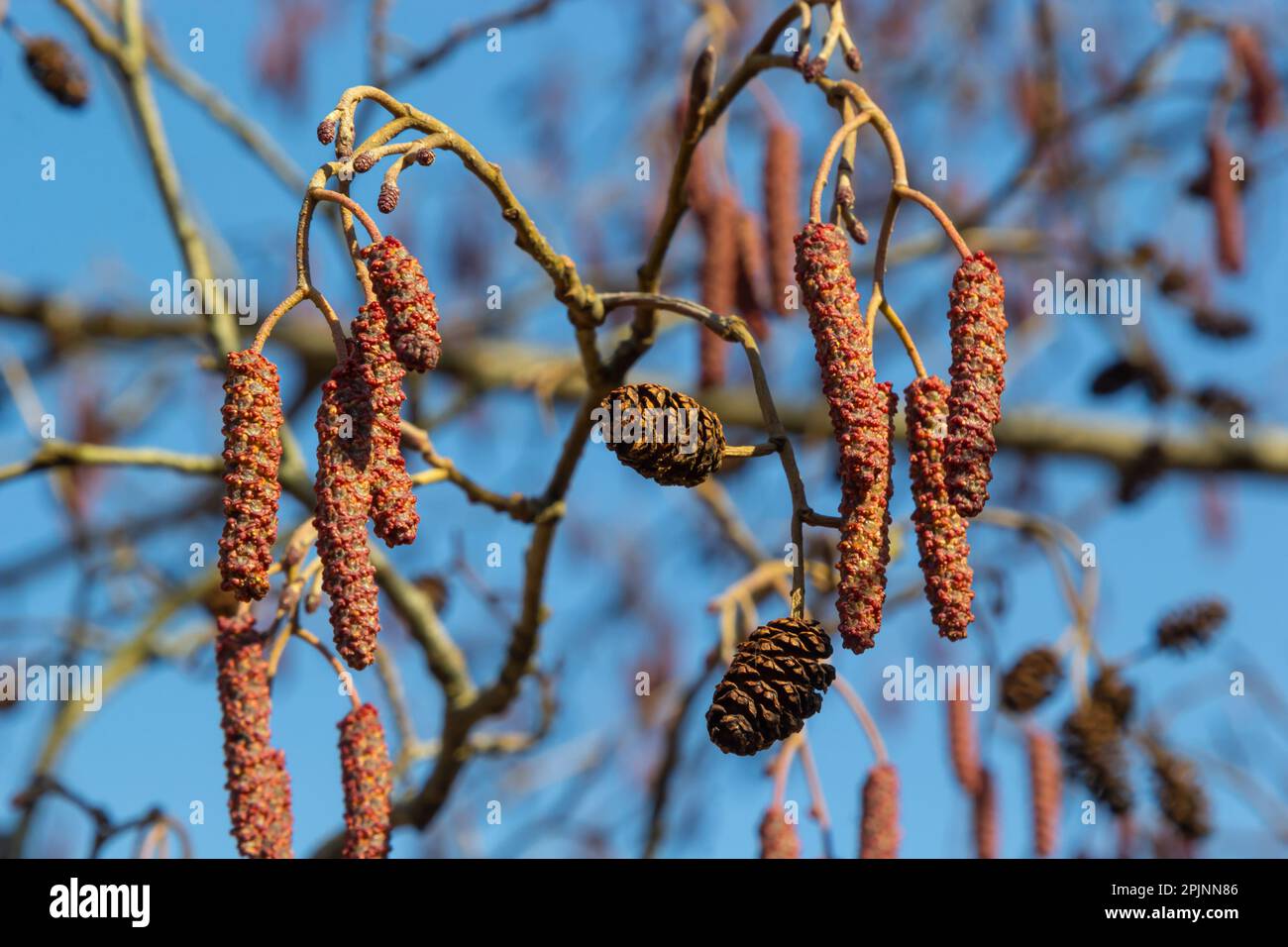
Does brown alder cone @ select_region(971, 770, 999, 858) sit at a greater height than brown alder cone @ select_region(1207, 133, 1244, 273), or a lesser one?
lesser

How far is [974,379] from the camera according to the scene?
A: 1.72 meters

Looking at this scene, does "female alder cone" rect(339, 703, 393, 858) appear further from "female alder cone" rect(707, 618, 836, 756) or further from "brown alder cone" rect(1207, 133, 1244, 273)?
"brown alder cone" rect(1207, 133, 1244, 273)

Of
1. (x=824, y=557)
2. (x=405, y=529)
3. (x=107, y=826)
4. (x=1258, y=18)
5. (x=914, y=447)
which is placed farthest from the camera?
(x=1258, y=18)

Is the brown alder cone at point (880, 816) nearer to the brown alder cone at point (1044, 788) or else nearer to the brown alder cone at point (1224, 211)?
the brown alder cone at point (1044, 788)

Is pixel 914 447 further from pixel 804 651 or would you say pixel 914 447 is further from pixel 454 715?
pixel 454 715

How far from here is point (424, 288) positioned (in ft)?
5.40

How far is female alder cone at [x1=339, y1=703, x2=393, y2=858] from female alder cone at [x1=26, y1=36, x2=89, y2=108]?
1.91 metres

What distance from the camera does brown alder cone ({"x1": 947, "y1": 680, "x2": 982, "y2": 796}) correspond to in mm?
3188

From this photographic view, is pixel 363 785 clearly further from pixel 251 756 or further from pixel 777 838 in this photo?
pixel 777 838

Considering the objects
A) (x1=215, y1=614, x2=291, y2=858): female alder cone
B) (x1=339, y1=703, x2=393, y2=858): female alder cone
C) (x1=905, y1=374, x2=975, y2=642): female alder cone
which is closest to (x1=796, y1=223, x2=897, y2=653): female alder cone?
(x1=905, y1=374, x2=975, y2=642): female alder cone
